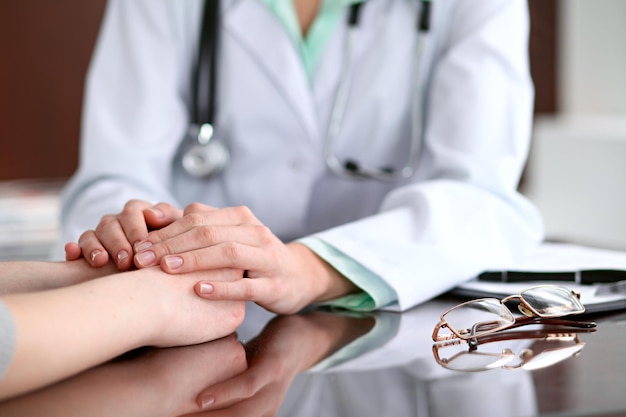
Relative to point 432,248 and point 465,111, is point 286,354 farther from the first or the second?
point 465,111

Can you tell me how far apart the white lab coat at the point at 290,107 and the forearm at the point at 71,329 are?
0.45m

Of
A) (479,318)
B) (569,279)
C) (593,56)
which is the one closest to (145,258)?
(479,318)

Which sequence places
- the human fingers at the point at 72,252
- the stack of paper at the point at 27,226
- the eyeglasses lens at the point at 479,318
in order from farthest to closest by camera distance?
the stack of paper at the point at 27,226 → the human fingers at the point at 72,252 → the eyeglasses lens at the point at 479,318

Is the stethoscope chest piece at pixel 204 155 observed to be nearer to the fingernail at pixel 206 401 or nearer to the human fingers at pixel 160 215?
the human fingers at pixel 160 215

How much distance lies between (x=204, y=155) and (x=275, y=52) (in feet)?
0.59

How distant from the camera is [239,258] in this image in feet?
2.44

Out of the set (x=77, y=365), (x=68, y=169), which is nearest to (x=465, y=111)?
(x=77, y=365)

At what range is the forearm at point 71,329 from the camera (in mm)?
535

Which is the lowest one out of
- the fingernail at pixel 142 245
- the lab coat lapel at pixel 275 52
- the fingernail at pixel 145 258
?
the fingernail at pixel 145 258

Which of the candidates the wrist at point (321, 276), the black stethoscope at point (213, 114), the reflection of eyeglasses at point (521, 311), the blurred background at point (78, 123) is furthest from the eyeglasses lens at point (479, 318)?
the blurred background at point (78, 123)

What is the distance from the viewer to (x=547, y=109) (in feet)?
11.9

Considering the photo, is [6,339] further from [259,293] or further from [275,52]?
[275,52]

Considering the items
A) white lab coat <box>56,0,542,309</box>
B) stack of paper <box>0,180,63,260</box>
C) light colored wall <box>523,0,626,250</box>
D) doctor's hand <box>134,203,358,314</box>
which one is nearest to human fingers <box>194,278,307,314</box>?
doctor's hand <box>134,203,358,314</box>

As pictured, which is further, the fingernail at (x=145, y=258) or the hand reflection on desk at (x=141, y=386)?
the fingernail at (x=145, y=258)
